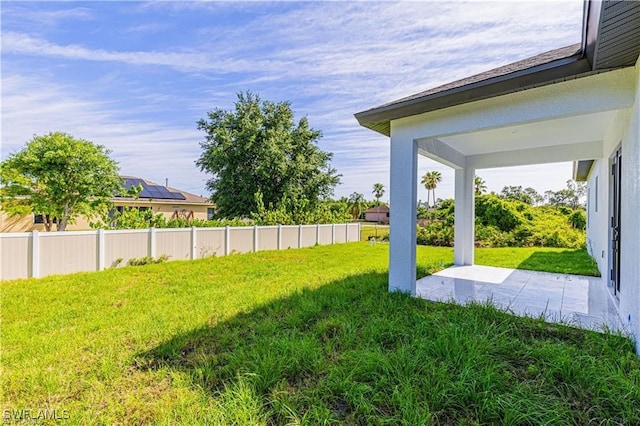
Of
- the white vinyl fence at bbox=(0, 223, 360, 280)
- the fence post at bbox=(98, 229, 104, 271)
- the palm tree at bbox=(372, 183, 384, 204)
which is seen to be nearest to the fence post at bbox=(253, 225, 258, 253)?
the white vinyl fence at bbox=(0, 223, 360, 280)

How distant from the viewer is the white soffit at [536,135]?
5.59m

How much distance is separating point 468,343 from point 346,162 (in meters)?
21.7

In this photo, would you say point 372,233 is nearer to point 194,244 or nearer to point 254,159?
point 254,159

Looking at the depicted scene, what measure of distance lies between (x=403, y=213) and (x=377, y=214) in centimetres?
5422

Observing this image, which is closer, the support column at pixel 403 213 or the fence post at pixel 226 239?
the support column at pixel 403 213

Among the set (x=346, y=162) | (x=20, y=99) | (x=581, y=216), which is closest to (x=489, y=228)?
Answer: (x=581, y=216)

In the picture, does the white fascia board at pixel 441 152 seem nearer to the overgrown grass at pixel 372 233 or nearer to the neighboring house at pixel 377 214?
the overgrown grass at pixel 372 233

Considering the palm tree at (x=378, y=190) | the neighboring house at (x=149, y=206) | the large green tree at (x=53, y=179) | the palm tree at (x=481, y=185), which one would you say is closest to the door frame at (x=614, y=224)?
the neighboring house at (x=149, y=206)

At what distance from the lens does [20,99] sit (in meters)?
8.28

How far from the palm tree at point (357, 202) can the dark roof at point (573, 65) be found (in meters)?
44.5

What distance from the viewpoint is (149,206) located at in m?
25.0

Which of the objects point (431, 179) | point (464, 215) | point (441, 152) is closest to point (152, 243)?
point (441, 152)

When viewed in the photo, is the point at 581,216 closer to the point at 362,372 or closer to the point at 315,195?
the point at 315,195

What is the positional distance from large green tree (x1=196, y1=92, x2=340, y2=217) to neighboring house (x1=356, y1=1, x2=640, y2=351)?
14449 millimetres
